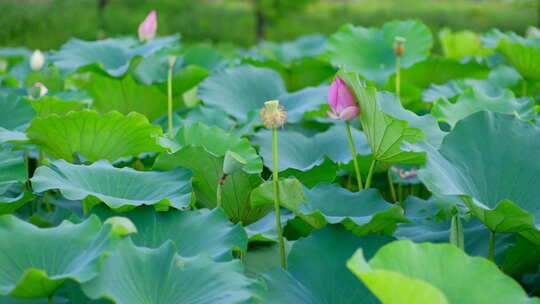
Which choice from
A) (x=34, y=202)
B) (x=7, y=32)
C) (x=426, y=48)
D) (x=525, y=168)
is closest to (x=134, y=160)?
(x=34, y=202)

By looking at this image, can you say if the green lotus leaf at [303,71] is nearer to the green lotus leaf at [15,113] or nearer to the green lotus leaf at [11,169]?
the green lotus leaf at [15,113]

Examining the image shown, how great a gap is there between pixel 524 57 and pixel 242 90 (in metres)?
0.62

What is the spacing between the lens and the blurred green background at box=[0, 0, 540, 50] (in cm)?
843

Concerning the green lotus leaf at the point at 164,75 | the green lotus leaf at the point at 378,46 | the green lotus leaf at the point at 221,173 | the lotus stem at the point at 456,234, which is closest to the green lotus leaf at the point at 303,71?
the green lotus leaf at the point at 378,46

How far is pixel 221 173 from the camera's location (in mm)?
912

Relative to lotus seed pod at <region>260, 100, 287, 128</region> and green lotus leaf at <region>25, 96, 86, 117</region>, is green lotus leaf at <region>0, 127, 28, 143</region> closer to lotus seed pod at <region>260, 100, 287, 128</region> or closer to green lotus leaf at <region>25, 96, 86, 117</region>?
green lotus leaf at <region>25, 96, 86, 117</region>

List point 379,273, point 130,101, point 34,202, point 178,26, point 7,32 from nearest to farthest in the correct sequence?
point 379,273, point 34,202, point 130,101, point 7,32, point 178,26

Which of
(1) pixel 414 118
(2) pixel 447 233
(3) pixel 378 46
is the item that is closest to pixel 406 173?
(1) pixel 414 118

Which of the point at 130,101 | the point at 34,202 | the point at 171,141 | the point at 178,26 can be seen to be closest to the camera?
the point at 171,141

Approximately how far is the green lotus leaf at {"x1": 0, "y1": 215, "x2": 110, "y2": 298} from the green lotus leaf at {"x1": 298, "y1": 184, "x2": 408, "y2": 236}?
0.79 ft

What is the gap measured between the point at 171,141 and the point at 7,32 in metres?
6.86

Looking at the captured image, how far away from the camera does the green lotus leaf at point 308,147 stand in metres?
1.06

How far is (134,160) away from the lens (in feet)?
3.90

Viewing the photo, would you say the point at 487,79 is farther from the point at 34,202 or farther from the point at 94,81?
the point at 34,202
